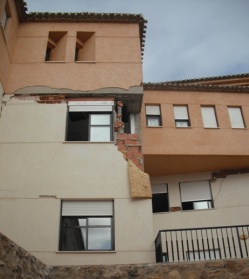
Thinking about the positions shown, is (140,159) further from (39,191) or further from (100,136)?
(39,191)

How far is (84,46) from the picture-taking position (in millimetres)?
14555

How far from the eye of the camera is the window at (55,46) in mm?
14144

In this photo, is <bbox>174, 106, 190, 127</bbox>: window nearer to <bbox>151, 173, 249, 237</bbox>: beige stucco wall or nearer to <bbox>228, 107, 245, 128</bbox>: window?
<bbox>228, 107, 245, 128</bbox>: window

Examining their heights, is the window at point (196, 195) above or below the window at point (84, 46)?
below

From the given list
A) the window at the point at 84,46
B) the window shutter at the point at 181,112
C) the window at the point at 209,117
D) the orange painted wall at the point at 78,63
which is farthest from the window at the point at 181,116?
A: the window at the point at 84,46

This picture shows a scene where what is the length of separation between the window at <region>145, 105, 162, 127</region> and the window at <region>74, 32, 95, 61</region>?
3307 mm

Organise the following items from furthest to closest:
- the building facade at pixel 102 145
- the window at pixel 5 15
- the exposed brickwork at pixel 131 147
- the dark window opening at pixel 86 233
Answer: the window at pixel 5 15
the exposed brickwork at pixel 131 147
the building facade at pixel 102 145
the dark window opening at pixel 86 233

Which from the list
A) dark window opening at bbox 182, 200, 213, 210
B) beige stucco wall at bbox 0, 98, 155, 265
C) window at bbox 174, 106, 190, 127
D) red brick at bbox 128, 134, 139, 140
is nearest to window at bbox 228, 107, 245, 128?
window at bbox 174, 106, 190, 127

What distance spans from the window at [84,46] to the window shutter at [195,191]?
6.62 meters

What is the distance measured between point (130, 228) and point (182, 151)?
4.72 metres

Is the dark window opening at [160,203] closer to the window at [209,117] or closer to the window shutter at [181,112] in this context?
the window shutter at [181,112]

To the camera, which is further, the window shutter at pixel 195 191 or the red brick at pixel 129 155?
the window shutter at pixel 195 191

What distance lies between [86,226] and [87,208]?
1.80ft

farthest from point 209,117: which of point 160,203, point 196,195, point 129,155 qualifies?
point 129,155
